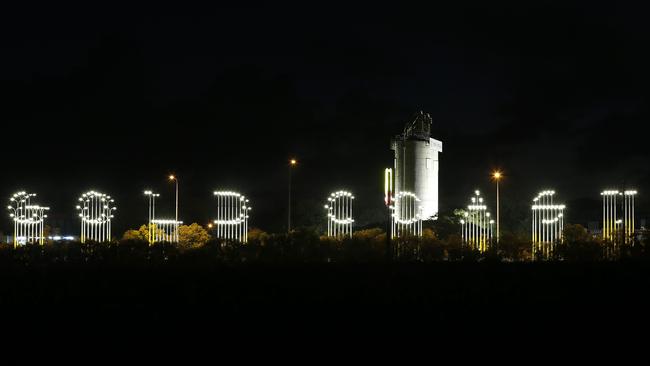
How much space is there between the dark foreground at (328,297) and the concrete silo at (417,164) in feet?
78.3

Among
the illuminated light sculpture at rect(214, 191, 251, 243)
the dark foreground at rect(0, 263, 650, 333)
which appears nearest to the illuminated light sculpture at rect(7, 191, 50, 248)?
the illuminated light sculpture at rect(214, 191, 251, 243)

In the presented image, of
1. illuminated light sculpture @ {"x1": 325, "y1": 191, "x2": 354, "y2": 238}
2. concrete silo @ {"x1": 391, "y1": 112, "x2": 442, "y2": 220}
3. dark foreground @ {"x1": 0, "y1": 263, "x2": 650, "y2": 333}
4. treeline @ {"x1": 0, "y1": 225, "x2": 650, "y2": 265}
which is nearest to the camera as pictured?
dark foreground @ {"x1": 0, "y1": 263, "x2": 650, "y2": 333}

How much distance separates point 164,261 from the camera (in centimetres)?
1886

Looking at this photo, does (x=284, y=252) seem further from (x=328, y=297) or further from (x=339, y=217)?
(x=339, y=217)

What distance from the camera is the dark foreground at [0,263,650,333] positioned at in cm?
1332

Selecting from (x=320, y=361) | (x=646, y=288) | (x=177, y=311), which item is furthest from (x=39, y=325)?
(x=646, y=288)

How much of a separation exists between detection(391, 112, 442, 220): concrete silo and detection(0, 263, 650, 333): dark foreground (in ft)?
Result: 78.3

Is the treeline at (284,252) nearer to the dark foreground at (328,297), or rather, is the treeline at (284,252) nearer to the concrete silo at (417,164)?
the dark foreground at (328,297)

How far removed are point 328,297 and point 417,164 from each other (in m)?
27.2

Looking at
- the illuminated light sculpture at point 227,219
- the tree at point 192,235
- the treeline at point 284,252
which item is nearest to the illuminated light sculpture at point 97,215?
the tree at point 192,235

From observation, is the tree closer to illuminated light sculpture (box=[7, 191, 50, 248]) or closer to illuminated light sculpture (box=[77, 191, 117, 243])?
illuminated light sculpture (box=[77, 191, 117, 243])

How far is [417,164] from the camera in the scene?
41.4 metres

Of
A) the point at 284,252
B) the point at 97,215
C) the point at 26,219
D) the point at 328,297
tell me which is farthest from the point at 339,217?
the point at 328,297

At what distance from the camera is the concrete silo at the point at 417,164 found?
41250 mm
